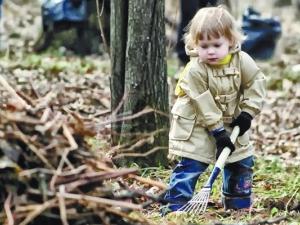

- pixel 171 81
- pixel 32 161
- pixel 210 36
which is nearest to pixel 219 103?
pixel 210 36

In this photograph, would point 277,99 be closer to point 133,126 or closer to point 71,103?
point 71,103

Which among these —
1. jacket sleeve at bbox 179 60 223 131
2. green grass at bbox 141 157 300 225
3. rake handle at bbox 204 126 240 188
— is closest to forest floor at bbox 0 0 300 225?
green grass at bbox 141 157 300 225

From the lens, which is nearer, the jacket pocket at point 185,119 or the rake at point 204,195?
the rake at point 204,195

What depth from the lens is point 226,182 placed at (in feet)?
17.7

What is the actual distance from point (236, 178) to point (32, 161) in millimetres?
1976

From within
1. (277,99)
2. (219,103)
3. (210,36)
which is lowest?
(277,99)

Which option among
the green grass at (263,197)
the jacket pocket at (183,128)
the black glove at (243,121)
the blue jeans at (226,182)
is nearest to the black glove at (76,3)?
the green grass at (263,197)

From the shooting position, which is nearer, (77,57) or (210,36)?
(210,36)

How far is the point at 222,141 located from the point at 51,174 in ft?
5.21

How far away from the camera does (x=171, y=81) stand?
9.95 m

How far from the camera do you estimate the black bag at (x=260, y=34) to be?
13.7 metres

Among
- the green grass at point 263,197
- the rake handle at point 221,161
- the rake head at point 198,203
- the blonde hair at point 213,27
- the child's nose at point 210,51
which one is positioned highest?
the blonde hair at point 213,27

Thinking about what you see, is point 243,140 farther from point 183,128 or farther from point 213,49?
point 213,49

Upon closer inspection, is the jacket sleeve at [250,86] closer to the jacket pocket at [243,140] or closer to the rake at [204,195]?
the jacket pocket at [243,140]
